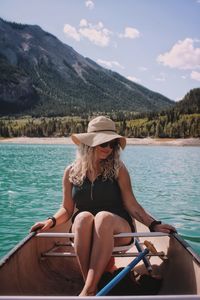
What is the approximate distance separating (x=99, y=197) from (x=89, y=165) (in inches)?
16.5

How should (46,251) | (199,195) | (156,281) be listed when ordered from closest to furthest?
(156,281), (46,251), (199,195)

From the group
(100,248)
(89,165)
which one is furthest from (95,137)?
(100,248)

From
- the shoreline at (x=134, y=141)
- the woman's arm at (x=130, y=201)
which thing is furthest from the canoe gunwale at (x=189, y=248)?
the shoreline at (x=134, y=141)

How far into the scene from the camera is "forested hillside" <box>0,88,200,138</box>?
129375mm

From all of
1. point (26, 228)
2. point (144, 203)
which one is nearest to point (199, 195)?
point (144, 203)

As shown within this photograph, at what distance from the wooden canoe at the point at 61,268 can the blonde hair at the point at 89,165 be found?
0.73 metres

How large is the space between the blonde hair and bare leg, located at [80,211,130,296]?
2.16ft

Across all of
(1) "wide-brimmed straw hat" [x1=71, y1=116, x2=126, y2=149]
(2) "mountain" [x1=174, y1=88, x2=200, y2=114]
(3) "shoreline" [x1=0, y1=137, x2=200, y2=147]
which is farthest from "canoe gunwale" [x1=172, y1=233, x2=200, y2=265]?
(2) "mountain" [x1=174, y1=88, x2=200, y2=114]

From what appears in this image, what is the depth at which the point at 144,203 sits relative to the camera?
18078 mm

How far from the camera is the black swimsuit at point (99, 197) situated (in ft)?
17.5

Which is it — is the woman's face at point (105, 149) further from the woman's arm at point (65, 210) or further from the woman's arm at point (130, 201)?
the woman's arm at point (65, 210)

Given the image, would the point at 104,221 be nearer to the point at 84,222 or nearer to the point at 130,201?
the point at 84,222

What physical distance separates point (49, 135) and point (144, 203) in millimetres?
134199

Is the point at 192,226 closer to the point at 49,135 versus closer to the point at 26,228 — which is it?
the point at 26,228
